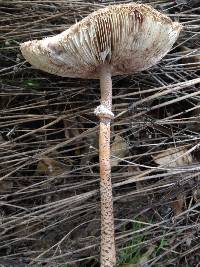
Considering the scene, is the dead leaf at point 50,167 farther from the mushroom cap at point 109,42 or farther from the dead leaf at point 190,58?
the dead leaf at point 190,58

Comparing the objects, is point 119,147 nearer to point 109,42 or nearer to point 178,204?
point 178,204

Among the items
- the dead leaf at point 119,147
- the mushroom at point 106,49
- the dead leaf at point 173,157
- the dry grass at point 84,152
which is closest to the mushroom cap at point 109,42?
the mushroom at point 106,49

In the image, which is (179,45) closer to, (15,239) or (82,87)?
(82,87)

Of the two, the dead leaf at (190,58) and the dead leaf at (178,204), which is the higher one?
the dead leaf at (190,58)

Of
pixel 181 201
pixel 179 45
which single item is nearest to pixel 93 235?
pixel 181 201

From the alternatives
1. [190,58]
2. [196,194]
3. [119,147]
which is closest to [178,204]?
[196,194]
